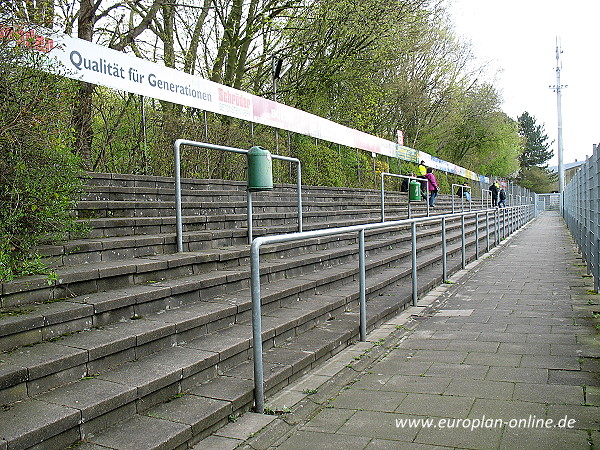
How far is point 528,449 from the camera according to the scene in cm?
281

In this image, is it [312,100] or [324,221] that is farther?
[312,100]

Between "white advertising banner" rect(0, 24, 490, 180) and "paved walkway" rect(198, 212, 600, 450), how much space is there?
294cm

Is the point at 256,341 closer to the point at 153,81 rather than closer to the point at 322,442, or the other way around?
the point at 322,442

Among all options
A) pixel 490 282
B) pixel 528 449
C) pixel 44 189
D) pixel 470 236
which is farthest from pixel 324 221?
pixel 528 449

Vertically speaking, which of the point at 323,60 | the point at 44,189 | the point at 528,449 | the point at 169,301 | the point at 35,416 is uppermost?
the point at 323,60

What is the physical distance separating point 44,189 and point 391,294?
155 inches

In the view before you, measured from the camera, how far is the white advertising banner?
5.38 meters

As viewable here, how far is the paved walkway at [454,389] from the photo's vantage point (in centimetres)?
299

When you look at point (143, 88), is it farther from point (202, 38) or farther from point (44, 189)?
point (202, 38)

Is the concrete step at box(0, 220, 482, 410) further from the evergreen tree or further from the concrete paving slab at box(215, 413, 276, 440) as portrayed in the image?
the evergreen tree

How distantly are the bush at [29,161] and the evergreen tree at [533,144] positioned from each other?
9133 centimetres

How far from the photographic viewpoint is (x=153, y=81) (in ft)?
24.5

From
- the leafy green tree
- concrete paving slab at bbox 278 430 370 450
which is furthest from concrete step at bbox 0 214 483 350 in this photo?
the leafy green tree

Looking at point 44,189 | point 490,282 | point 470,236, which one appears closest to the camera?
point 44,189
